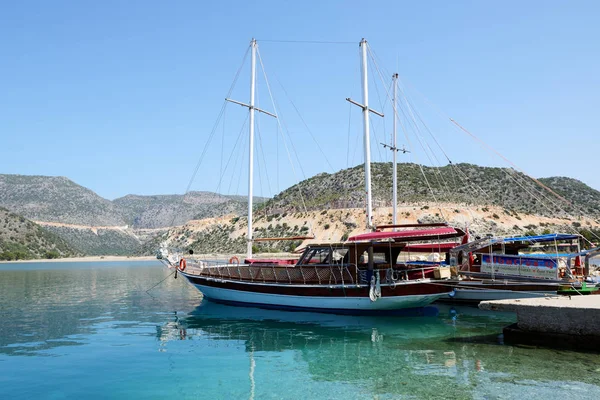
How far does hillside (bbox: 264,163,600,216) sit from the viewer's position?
89.9 meters

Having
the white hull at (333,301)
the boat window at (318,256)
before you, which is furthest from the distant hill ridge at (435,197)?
the boat window at (318,256)

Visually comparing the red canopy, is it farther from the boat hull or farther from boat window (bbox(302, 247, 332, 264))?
boat window (bbox(302, 247, 332, 264))

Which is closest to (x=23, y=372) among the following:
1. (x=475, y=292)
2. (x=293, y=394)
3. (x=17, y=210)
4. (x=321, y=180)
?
(x=293, y=394)

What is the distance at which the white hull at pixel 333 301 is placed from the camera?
2203 cm

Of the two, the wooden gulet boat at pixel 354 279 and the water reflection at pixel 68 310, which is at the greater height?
the wooden gulet boat at pixel 354 279

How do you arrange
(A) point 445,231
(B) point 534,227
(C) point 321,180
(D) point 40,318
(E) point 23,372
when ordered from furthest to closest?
(C) point 321,180, (B) point 534,227, (D) point 40,318, (A) point 445,231, (E) point 23,372

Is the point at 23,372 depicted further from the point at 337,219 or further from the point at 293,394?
the point at 337,219

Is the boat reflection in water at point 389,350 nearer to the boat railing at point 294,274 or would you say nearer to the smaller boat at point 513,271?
the smaller boat at point 513,271

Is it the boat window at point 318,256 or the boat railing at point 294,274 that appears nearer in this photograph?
the boat railing at point 294,274

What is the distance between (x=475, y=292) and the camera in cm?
2456

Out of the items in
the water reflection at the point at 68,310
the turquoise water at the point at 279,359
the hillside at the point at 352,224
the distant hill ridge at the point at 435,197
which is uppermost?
the distant hill ridge at the point at 435,197

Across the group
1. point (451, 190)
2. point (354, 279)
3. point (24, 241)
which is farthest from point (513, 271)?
point (24, 241)

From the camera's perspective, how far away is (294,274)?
24422 mm

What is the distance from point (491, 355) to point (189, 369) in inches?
337
